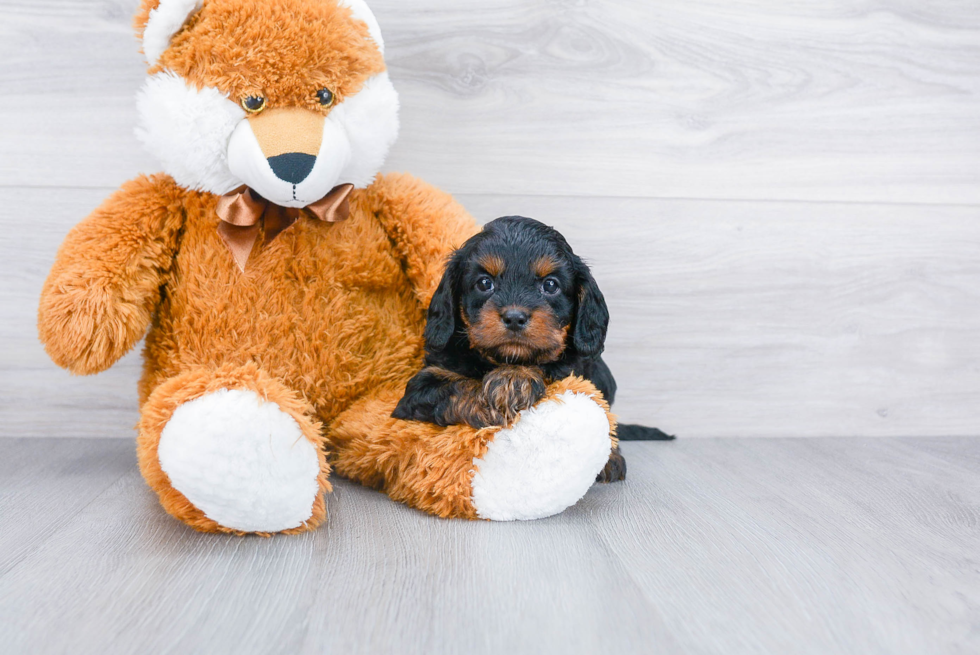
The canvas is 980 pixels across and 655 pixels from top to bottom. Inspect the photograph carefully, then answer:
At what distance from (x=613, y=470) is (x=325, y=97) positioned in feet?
3.19

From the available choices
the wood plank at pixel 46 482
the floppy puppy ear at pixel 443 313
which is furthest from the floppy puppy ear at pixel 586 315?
the wood plank at pixel 46 482

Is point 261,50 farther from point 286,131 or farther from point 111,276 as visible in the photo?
point 111,276

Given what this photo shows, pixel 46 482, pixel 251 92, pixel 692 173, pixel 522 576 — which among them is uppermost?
pixel 251 92

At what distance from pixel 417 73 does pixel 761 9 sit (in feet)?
2.99

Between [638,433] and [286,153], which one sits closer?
[286,153]

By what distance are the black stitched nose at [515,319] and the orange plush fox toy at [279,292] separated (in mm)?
156

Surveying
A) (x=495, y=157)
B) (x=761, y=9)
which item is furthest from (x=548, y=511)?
(x=761, y=9)

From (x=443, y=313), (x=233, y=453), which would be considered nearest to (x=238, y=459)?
(x=233, y=453)

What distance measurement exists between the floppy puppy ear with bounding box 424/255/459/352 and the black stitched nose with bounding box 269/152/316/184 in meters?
0.32

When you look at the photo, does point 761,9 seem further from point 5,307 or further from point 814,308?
point 5,307

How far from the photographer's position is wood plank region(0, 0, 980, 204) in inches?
69.4

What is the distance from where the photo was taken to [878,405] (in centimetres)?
206

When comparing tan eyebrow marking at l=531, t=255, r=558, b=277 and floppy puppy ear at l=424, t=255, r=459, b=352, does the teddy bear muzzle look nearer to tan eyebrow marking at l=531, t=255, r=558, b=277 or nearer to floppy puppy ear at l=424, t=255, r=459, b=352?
floppy puppy ear at l=424, t=255, r=459, b=352

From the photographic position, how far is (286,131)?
132 centimetres
